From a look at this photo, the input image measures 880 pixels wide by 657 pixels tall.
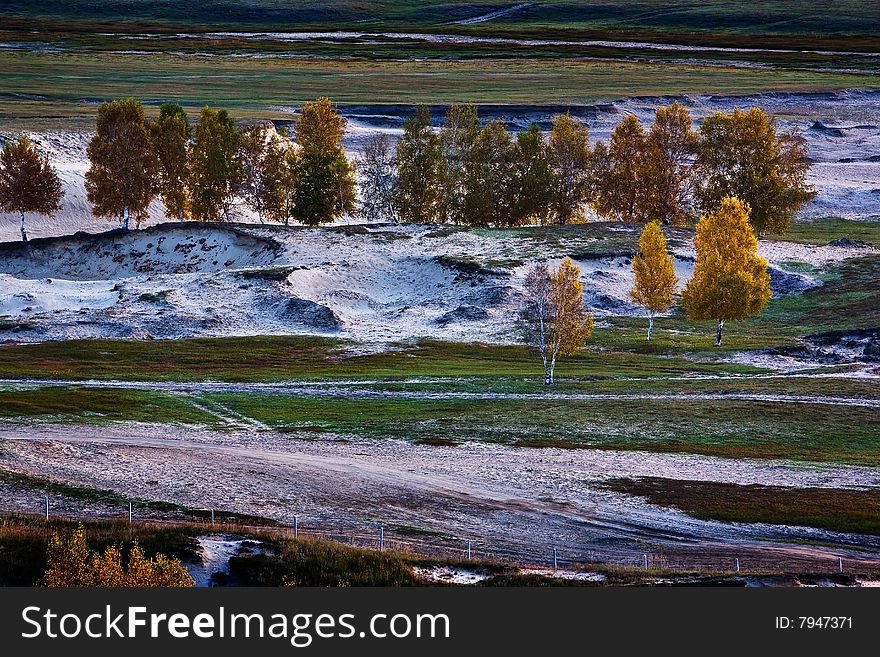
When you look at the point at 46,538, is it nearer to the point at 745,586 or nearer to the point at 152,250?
the point at 745,586

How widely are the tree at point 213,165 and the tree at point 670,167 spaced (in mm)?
36455

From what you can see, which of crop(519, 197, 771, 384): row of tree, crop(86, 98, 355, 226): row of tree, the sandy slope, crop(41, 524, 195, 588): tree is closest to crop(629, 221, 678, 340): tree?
crop(519, 197, 771, 384): row of tree

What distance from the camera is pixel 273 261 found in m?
99.4

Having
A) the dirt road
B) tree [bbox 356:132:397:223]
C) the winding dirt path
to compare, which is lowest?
the winding dirt path

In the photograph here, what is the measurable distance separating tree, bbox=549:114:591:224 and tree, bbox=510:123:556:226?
888mm

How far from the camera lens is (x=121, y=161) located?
10756 cm

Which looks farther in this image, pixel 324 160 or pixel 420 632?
pixel 324 160

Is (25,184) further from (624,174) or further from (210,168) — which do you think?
(624,174)

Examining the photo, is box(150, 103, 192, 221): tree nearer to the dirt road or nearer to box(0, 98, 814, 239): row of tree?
box(0, 98, 814, 239): row of tree

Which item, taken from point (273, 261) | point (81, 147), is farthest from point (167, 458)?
point (81, 147)

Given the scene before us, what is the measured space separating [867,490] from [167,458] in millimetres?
27608

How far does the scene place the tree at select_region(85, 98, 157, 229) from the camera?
107375 millimetres

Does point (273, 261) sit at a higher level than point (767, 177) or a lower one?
lower

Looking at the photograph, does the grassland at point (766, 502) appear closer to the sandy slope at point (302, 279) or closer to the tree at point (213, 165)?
the sandy slope at point (302, 279)
